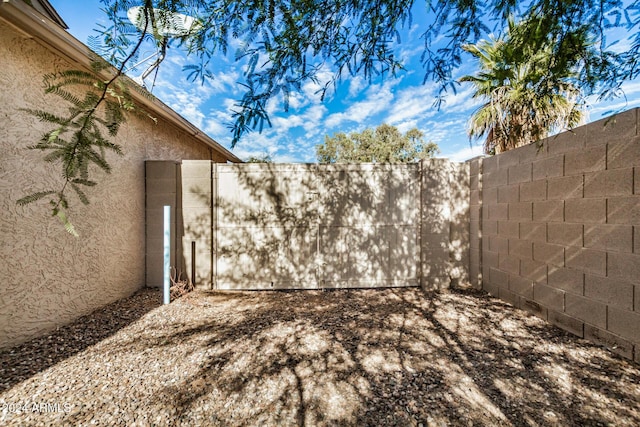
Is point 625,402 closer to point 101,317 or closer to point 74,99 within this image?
point 74,99

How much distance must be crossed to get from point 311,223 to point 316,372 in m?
2.64

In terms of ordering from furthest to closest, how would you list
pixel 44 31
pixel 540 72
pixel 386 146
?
pixel 386 146, pixel 44 31, pixel 540 72

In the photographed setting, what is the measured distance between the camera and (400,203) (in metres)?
4.56

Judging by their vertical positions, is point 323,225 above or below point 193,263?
above

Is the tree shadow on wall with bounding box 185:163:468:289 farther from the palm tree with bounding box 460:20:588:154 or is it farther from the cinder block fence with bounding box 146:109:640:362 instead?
Answer: the palm tree with bounding box 460:20:588:154

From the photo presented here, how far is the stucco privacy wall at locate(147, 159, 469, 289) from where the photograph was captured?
445 cm

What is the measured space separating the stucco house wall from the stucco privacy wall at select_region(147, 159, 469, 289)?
0.63 meters

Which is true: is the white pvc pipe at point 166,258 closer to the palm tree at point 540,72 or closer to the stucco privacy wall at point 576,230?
the palm tree at point 540,72

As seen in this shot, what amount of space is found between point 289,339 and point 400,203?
9.95 feet

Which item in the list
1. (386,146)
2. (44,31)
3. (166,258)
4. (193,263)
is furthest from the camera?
(386,146)

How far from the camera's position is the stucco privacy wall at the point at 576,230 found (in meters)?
2.38

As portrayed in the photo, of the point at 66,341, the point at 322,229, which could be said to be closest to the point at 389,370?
the point at 322,229

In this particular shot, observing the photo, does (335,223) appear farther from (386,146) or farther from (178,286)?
(386,146)

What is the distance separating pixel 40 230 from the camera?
288 cm
